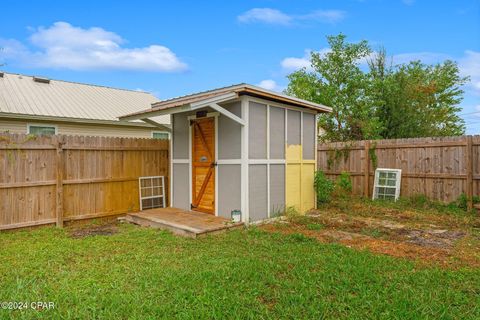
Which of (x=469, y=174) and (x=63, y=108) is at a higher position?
(x=63, y=108)

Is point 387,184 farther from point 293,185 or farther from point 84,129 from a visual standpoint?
point 84,129

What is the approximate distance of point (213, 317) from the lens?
2.53 meters

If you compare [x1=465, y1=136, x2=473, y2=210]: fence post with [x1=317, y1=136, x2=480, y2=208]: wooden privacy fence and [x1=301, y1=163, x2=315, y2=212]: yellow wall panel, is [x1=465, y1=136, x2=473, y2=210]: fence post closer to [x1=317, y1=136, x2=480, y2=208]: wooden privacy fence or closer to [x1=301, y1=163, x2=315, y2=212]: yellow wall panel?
[x1=317, y1=136, x2=480, y2=208]: wooden privacy fence

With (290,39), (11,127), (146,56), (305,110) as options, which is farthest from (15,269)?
(146,56)

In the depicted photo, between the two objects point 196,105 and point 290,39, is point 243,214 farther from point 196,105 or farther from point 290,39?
point 290,39

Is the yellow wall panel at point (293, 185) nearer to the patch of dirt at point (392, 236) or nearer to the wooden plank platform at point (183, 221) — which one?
the patch of dirt at point (392, 236)

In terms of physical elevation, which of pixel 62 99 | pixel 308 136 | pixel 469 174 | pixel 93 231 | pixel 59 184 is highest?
pixel 62 99

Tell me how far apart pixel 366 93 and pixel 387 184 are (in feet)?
22.4

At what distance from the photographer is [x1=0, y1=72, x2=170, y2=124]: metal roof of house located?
31.5 ft

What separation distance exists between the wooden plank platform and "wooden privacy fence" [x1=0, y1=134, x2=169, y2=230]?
2.29ft

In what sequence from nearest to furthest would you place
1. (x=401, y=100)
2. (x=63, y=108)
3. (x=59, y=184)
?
(x=59, y=184), (x=63, y=108), (x=401, y=100)

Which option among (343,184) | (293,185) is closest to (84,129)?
(293,185)

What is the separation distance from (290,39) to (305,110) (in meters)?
4.51

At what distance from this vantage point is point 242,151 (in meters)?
5.79
